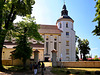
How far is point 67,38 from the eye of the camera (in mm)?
47219

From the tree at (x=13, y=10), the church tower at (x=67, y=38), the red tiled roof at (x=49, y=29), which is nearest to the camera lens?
the tree at (x=13, y=10)

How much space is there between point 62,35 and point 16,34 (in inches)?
1141

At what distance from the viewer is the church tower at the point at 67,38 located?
45.5 meters

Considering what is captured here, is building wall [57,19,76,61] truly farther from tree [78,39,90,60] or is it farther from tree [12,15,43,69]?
tree [12,15,43,69]

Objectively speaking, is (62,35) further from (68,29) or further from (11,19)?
(11,19)

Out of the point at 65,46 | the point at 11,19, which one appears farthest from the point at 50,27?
the point at 11,19

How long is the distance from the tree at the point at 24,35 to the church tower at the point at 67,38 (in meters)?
26.8

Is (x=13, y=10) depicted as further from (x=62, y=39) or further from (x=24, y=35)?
(x=62, y=39)

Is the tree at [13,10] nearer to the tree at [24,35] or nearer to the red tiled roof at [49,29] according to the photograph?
the tree at [24,35]

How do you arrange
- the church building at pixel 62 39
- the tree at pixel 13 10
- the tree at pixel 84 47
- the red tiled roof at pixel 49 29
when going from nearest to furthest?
the tree at pixel 13 10 < the church building at pixel 62 39 < the red tiled roof at pixel 49 29 < the tree at pixel 84 47

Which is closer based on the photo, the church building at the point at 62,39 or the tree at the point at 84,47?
the church building at the point at 62,39

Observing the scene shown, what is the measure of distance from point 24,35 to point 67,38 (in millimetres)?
30080

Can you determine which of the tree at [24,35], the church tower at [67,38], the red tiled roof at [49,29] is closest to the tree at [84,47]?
the church tower at [67,38]

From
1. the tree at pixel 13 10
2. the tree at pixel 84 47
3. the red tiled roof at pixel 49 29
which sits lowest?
the tree at pixel 84 47
